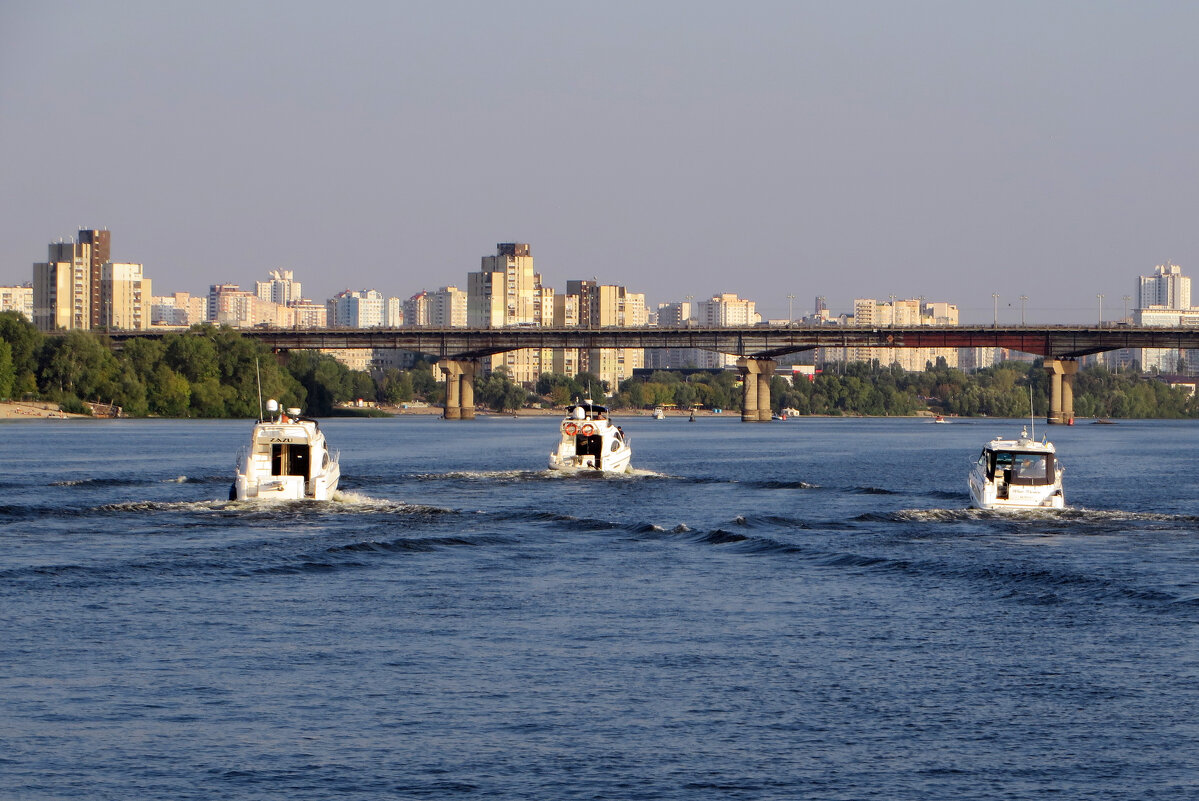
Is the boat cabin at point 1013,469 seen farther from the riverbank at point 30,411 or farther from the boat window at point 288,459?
the riverbank at point 30,411

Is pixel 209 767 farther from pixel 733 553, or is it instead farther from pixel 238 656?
pixel 733 553

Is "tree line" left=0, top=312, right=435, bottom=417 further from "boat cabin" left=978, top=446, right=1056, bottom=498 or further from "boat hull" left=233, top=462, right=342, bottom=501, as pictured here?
"boat cabin" left=978, top=446, right=1056, bottom=498

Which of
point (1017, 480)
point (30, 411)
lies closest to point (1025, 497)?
point (1017, 480)

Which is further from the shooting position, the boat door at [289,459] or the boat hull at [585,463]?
the boat hull at [585,463]

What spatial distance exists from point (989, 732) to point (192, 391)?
566 ft

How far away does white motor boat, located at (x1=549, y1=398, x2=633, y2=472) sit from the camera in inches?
3189

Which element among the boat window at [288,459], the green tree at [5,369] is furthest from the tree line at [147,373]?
the boat window at [288,459]

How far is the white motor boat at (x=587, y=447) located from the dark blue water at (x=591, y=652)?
65.6 feet

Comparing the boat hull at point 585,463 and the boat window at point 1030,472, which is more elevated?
the boat window at point 1030,472

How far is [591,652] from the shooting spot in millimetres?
29031

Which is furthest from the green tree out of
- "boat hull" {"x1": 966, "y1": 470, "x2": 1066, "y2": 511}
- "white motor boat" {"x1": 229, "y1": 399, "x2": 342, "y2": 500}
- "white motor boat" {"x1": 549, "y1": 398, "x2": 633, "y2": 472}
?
"boat hull" {"x1": 966, "y1": 470, "x2": 1066, "y2": 511}

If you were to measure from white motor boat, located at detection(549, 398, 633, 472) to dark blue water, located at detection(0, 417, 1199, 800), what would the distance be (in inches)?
787

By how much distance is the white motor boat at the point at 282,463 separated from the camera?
5575 cm

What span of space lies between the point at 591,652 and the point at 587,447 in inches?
2058
